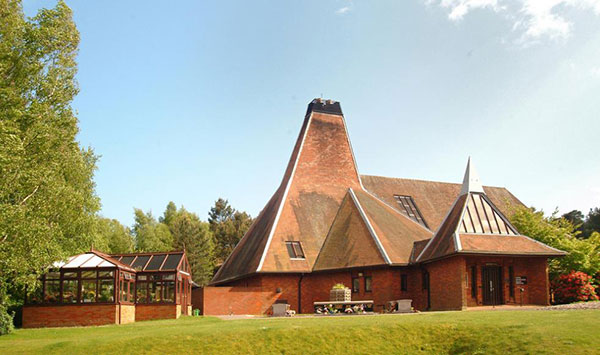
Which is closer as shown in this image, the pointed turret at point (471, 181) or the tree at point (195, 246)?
the pointed turret at point (471, 181)

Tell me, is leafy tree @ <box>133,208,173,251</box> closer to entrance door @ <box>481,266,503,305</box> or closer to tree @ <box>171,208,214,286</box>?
tree @ <box>171,208,214,286</box>

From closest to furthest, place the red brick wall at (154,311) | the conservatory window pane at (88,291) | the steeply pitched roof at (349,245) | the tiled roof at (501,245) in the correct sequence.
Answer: the conservatory window pane at (88,291)
the tiled roof at (501,245)
the red brick wall at (154,311)
the steeply pitched roof at (349,245)

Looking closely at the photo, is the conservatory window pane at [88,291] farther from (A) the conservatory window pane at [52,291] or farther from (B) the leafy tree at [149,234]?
(B) the leafy tree at [149,234]

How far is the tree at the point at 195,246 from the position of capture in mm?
65375

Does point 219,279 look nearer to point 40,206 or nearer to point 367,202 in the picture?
point 367,202

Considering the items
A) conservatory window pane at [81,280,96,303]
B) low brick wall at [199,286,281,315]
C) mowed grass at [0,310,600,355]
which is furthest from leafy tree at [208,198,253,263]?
mowed grass at [0,310,600,355]

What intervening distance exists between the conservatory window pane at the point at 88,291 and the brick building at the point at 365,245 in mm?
7804

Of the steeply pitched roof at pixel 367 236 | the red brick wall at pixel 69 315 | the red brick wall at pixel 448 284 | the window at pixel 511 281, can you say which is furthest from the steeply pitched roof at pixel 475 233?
the red brick wall at pixel 69 315

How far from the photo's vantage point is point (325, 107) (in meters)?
42.8

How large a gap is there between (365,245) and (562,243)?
35.6 feet

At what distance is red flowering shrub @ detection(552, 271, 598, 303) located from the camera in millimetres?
29078

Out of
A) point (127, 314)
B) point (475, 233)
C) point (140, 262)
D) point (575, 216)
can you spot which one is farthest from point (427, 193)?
point (575, 216)

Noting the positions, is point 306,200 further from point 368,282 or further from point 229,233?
point 229,233

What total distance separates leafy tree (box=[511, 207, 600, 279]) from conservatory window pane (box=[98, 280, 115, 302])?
23121 mm
